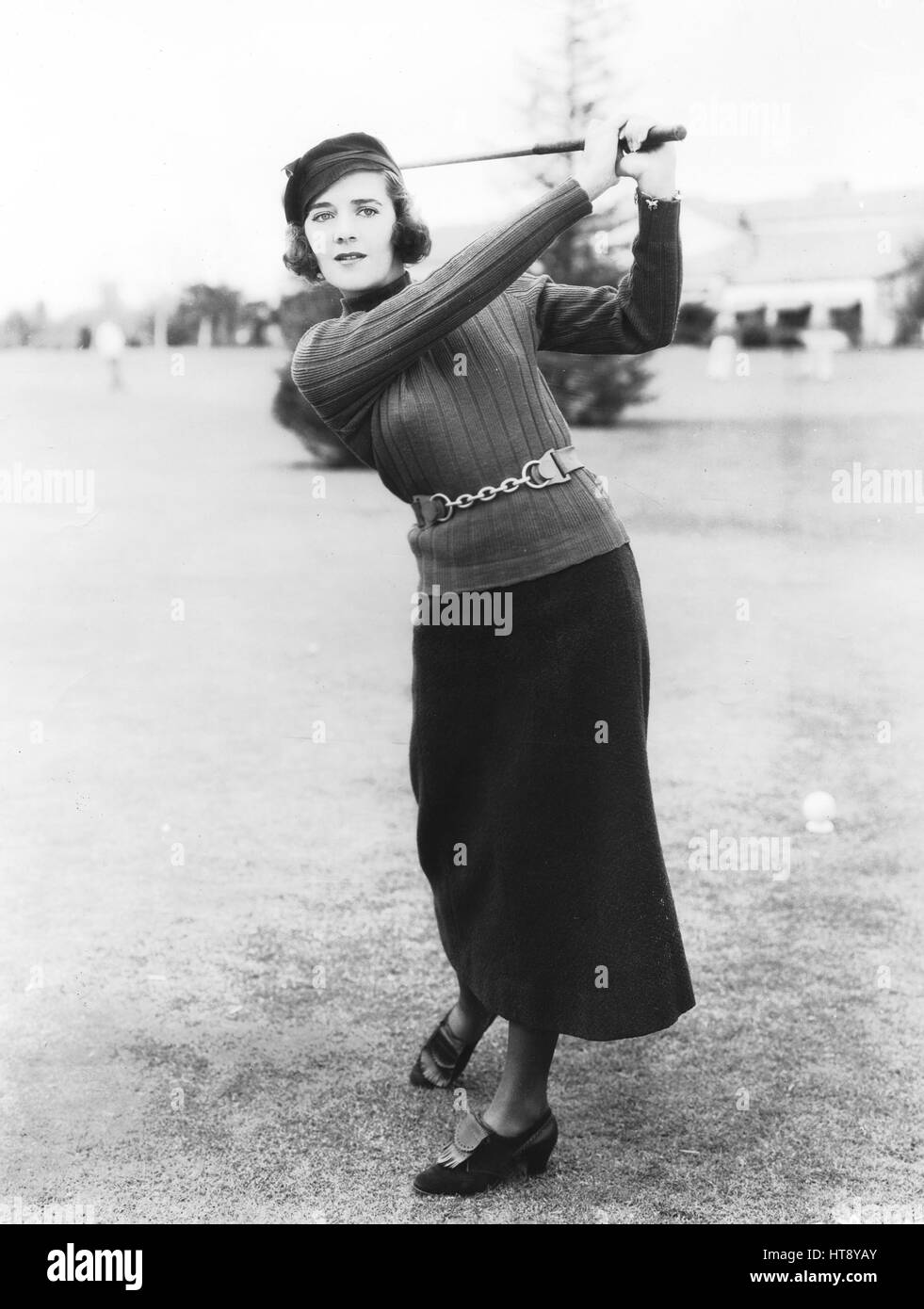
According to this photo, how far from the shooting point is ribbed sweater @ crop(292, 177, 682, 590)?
2.59m

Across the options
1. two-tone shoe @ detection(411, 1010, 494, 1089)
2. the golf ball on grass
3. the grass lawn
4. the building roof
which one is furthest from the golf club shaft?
the building roof

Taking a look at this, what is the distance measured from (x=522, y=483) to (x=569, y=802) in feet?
1.96

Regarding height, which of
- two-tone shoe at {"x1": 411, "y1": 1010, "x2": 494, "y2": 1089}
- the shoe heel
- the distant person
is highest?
the distant person

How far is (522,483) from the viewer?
8.65 ft

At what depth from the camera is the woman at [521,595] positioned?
104 inches

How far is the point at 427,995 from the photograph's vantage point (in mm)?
3672

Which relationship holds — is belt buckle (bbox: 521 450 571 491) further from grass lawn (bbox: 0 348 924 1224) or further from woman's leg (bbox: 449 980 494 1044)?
grass lawn (bbox: 0 348 924 1224)

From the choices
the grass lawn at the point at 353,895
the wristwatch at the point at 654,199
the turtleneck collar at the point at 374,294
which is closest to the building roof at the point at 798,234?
the grass lawn at the point at 353,895

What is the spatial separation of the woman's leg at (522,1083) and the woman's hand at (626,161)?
1570mm

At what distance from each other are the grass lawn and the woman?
376 mm

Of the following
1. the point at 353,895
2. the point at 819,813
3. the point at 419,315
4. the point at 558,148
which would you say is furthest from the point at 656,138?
the point at 819,813

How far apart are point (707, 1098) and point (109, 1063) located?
4.44 ft
